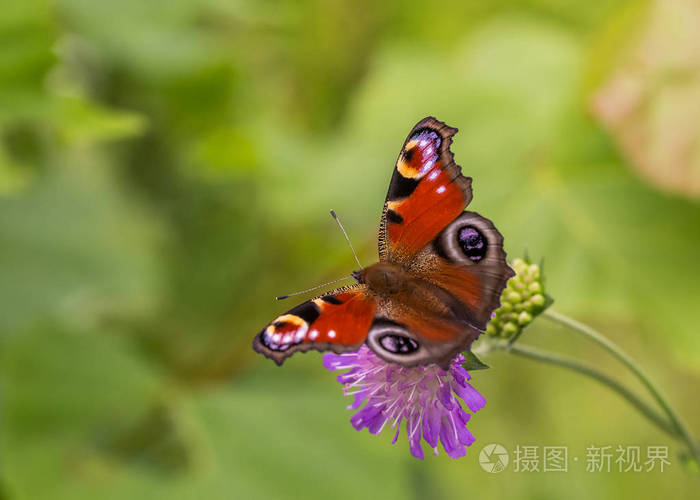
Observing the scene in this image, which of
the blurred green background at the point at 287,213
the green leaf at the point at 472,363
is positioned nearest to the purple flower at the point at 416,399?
the green leaf at the point at 472,363

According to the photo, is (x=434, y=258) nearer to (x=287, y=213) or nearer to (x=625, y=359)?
(x=625, y=359)

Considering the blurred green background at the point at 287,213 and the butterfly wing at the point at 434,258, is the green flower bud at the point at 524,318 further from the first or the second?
the blurred green background at the point at 287,213

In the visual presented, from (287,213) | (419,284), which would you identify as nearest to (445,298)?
(419,284)

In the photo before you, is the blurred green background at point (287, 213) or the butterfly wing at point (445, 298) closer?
the butterfly wing at point (445, 298)

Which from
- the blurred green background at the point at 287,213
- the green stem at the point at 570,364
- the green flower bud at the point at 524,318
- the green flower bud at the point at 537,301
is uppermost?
the green flower bud at the point at 537,301

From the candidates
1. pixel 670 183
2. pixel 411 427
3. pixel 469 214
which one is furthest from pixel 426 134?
pixel 670 183

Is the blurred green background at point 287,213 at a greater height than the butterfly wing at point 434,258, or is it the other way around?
the butterfly wing at point 434,258
